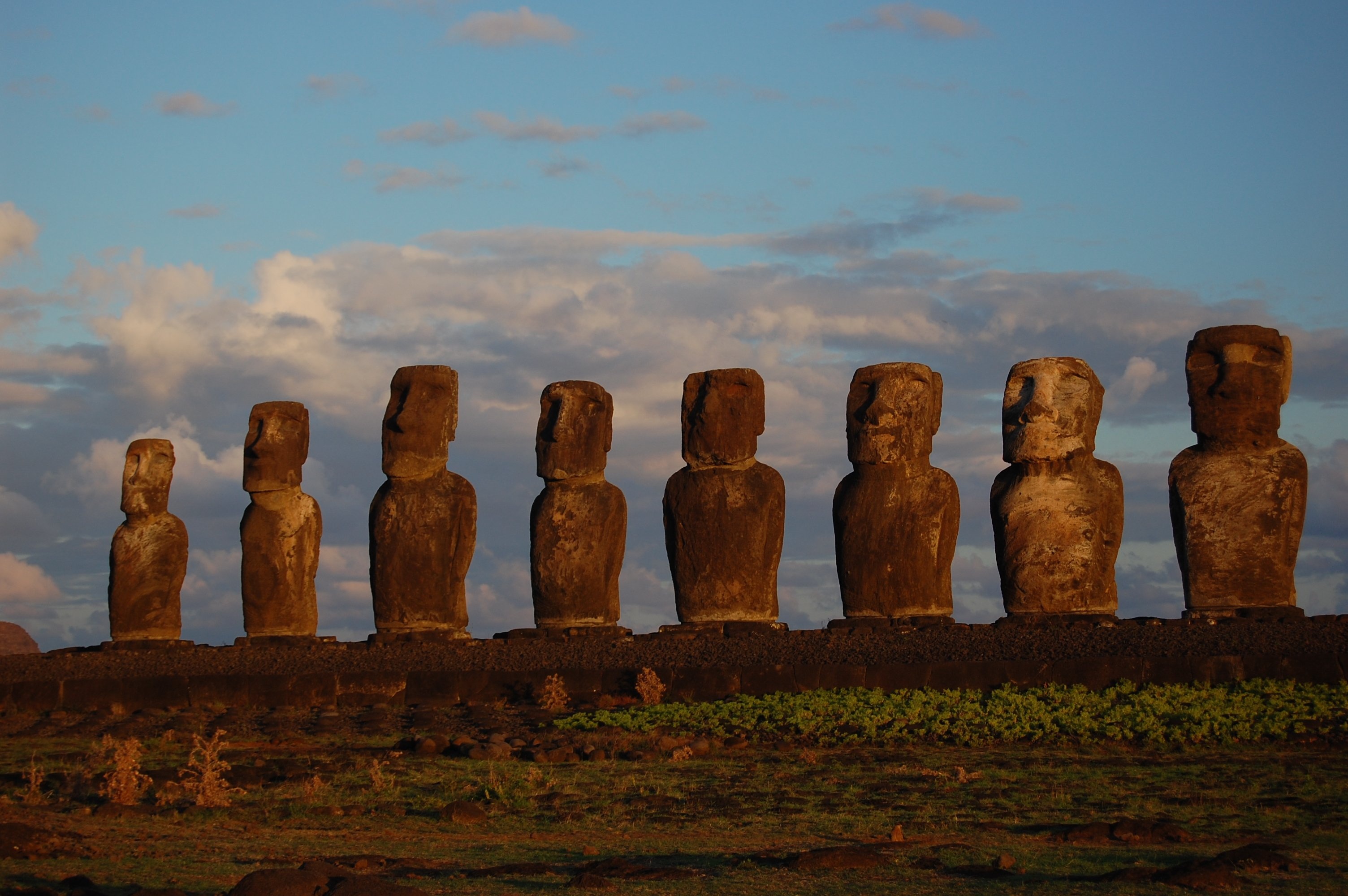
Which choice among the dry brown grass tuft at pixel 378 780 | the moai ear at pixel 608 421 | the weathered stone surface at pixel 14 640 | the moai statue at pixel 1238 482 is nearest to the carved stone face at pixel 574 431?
the moai ear at pixel 608 421

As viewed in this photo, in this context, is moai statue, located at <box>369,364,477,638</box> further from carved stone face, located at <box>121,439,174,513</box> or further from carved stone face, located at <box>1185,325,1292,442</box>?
carved stone face, located at <box>1185,325,1292,442</box>

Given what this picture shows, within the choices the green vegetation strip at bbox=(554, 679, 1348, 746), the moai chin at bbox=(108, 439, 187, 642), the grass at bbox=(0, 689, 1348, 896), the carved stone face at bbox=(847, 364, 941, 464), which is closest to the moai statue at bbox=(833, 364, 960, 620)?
the carved stone face at bbox=(847, 364, 941, 464)

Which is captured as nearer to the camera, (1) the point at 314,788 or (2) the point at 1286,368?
(1) the point at 314,788

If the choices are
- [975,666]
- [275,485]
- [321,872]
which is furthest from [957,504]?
[321,872]

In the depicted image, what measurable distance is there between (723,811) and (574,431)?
776 cm

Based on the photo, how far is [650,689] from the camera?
1112cm

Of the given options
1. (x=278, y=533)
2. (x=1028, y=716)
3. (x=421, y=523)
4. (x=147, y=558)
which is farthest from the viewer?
(x=147, y=558)

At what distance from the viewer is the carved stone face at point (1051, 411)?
504 inches

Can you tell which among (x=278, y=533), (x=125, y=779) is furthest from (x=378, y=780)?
(x=278, y=533)

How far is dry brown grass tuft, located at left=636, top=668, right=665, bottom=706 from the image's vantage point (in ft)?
36.4

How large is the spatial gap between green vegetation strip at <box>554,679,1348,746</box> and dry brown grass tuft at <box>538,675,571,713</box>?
1.01 m

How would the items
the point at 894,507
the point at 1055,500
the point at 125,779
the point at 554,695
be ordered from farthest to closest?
the point at 894,507 → the point at 1055,500 → the point at 554,695 → the point at 125,779

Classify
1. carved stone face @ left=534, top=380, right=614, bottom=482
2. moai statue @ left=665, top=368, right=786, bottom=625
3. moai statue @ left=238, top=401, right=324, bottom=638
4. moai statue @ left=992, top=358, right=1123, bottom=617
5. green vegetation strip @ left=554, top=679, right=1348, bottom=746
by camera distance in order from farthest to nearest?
moai statue @ left=238, top=401, right=324, bottom=638, carved stone face @ left=534, top=380, right=614, bottom=482, moai statue @ left=665, top=368, right=786, bottom=625, moai statue @ left=992, top=358, right=1123, bottom=617, green vegetation strip @ left=554, top=679, right=1348, bottom=746

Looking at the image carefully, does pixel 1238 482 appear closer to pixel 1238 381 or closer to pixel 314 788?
pixel 1238 381
